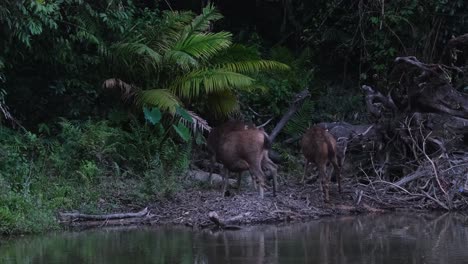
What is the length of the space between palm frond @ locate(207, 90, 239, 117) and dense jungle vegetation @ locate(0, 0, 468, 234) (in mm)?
21

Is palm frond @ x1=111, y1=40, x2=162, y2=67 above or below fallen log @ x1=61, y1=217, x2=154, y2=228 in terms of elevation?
above

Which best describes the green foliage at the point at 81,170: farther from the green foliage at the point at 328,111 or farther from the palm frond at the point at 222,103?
the green foliage at the point at 328,111

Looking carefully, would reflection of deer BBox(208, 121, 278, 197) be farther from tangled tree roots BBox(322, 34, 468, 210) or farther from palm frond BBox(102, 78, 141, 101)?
palm frond BBox(102, 78, 141, 101)

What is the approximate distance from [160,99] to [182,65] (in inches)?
38.7

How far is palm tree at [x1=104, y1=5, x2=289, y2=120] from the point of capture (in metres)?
17.2

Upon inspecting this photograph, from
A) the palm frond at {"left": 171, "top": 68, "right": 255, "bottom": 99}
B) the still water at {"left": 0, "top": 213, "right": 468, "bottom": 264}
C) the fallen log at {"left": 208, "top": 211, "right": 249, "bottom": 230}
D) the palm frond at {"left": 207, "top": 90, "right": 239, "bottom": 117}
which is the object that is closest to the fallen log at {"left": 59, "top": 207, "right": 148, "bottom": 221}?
the still water at {"left": 0, "top": 213, "right": 468, "bottom": 264}

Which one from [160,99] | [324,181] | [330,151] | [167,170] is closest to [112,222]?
[167,170]

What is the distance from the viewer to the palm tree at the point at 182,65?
56.3 feet

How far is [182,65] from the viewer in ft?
56.9

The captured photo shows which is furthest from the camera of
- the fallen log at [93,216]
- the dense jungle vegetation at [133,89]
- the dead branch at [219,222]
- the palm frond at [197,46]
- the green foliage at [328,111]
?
the green foliage at [328,111]

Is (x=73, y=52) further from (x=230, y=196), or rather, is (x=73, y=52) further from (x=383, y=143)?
(x=383, y=143)

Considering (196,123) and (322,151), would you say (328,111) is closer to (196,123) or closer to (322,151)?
(196,123)

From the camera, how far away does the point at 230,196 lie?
15.1 metres

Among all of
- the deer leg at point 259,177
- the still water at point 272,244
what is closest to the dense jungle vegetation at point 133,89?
the deer leg at point 259,177
